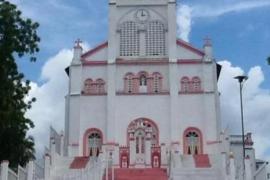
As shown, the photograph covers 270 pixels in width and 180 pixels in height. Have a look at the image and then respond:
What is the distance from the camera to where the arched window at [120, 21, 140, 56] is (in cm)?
5278

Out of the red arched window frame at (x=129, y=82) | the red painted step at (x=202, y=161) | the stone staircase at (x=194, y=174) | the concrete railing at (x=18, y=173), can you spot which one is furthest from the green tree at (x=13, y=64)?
the red arched window frame at (x=129, y=82)

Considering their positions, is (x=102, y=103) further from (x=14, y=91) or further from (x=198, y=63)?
(x=14, y=91)

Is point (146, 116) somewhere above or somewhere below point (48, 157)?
above

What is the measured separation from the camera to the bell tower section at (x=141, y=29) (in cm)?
5256

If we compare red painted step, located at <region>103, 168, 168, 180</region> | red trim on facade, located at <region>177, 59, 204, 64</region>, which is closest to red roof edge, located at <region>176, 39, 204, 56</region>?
red trim on facade, located at <region>177, 59, 204, 64</region>

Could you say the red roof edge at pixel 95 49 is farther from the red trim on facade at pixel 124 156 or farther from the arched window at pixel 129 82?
the red trim on facade at pixel 124 156

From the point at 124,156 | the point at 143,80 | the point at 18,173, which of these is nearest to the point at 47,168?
the point at 18,173

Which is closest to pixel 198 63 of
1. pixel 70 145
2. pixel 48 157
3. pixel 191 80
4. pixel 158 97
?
pixel 191 80

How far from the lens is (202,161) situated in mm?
44781

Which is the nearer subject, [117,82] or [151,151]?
[151,151]

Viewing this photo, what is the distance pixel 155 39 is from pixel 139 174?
1633 centimetres

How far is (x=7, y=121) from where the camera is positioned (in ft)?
90.8

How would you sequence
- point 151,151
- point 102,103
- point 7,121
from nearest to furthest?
1. point 7,121
2. point 151,151
3. point 102,103

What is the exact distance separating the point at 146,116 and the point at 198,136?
16.0 feet
